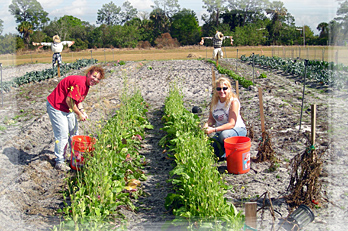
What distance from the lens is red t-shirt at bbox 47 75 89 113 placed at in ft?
13.3

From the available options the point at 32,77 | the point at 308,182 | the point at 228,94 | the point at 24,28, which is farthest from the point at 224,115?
the point at 32,77

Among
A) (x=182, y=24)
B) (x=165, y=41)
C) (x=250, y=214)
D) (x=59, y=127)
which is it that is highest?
(x=182, y=24)

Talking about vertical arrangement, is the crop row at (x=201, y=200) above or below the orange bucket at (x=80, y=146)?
below

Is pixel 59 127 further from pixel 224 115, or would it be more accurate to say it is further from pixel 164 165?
pixel 224 115

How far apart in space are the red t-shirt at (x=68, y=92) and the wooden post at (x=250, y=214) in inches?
103

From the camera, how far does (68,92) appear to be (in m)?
4.13

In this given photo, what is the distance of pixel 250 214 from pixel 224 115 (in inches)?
98.9

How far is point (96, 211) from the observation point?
2.76 metres

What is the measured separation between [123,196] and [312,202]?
1.96 m

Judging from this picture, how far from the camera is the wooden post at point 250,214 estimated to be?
2162mm

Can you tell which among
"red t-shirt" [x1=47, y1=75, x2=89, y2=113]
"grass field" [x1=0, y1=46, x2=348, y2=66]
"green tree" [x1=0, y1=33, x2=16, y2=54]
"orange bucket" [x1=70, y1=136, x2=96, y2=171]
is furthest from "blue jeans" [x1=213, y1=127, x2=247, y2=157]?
"grass field" [x1=0, y1=46, x2=348, y2=66]

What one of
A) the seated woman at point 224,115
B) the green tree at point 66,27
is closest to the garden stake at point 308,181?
the seated woman at point 224,115

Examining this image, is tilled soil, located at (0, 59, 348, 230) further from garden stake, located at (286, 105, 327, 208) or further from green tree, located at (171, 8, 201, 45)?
green tree, located at (171, 8, 201, 45)

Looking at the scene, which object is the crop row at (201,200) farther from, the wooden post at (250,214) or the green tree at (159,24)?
the green tree at (159,24)
